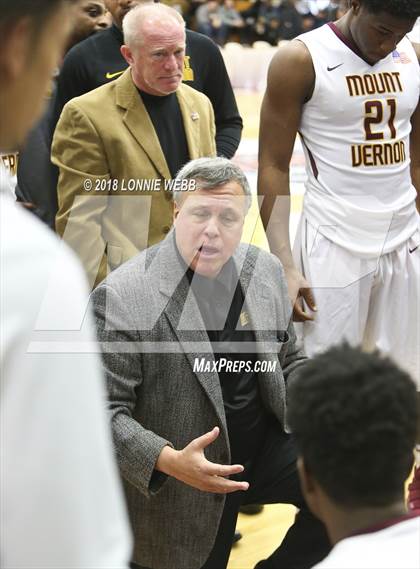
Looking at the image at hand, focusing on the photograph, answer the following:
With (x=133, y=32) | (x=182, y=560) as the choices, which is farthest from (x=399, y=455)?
(x=133, y=32)

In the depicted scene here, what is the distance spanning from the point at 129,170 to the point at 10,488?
2.49 metres

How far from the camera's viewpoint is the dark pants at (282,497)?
2.82m

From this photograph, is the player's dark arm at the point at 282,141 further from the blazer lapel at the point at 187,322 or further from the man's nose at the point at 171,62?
the blazer lapel at the point at 187,322

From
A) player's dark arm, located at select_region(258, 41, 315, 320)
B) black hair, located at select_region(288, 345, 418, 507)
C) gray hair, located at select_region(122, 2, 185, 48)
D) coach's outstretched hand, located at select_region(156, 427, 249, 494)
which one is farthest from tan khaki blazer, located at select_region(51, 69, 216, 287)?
black hair, located at select_region(288, 345, 418, 507)

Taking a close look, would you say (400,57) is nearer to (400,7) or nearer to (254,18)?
(400,7)

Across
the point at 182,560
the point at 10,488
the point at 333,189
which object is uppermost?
the point at 10,488

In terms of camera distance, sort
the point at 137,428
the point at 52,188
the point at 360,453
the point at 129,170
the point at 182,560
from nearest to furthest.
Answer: the point at 360,453 → the point at 137,428 → the point at 182,560 → the point at 129,170 → the point at 52,188

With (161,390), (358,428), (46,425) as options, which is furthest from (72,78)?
(46,425)

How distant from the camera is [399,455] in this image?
135 centimetres

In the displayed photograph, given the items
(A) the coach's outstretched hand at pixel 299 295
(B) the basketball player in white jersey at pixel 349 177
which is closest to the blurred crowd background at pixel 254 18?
(B) the basketball player in white jersey at pixel 349 177

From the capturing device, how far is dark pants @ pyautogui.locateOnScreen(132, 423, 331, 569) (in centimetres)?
282

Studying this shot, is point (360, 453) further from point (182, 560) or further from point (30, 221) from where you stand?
point (182, 560)

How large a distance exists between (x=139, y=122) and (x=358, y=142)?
0.74 m

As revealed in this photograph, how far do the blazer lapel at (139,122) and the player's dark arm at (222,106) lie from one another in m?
0.59
